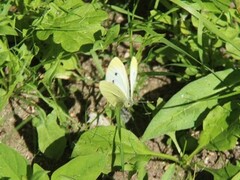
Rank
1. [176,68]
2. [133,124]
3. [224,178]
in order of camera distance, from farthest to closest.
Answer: [176,68]
[133,124]
[224,178]

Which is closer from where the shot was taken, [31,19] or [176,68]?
[31,19]

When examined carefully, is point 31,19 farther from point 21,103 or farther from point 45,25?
point 21,103

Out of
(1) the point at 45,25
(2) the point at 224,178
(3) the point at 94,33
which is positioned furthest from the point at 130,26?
(2) the point at 224,178

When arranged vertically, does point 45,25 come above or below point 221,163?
above

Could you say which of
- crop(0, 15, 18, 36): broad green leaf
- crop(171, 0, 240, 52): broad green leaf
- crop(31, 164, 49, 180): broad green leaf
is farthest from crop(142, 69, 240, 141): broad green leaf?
crop(0, 15, 18, 36): broad green leaf

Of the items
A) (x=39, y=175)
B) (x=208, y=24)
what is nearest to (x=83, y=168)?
(x=39, y=175)

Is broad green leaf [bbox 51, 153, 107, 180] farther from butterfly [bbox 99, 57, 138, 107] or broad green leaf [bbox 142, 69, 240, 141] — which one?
broad green leaf [bbox 142, 69, 240, 141]
